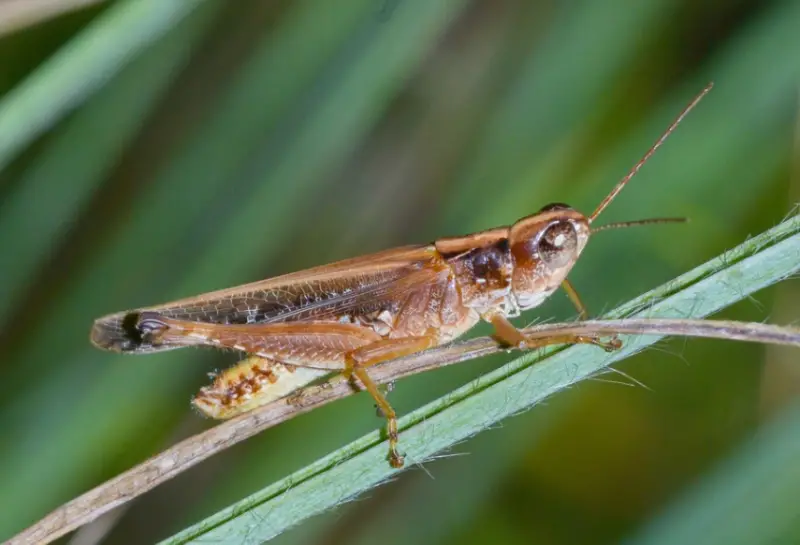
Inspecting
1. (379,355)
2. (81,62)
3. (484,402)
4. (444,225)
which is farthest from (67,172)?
(484,402)

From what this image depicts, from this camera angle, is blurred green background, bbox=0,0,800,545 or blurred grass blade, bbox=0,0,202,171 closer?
blurred grass blade, bbox=0,0,202,171

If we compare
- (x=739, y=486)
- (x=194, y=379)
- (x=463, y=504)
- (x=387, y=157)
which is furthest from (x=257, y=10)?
(x=739, y=486)

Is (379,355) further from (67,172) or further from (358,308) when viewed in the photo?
(67,172)

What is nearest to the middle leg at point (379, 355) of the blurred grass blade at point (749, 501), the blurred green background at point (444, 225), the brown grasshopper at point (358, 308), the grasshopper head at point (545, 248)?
the brown grasshopper at point (358, 308)

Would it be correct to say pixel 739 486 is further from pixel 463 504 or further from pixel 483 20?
pixel 483 20

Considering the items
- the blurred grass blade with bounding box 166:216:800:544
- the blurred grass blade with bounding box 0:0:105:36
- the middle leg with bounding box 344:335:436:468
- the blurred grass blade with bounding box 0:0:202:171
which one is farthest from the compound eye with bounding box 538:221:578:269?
the blurred grass blade with bounding box 0:0:105:36

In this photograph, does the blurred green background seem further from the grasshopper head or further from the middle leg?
the grasshopper head

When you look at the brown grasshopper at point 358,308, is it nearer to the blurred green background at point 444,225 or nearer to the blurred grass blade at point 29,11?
the blurred green background at point 444,225
